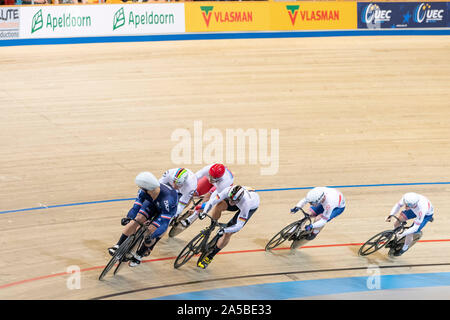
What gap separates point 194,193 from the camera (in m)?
6.55

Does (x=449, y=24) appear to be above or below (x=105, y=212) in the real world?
above

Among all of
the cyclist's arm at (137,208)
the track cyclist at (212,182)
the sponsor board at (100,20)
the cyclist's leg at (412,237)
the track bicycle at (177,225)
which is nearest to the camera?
the cyclist's arm at (137,208)

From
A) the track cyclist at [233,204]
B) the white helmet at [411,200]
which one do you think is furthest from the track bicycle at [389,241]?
the track cyclist at [233,204]

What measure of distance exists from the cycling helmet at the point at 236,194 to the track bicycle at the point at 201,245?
0.88 ft

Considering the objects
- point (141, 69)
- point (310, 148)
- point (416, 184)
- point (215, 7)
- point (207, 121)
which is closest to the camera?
point (416, 184)

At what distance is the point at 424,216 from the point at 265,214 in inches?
76.8

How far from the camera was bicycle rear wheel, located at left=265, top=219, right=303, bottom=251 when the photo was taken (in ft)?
20.2

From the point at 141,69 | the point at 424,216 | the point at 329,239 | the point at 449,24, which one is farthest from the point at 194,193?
the point at 449,24

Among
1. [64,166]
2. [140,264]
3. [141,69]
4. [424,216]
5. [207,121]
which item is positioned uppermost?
[141,69]

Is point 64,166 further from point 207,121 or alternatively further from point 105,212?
point 207,121

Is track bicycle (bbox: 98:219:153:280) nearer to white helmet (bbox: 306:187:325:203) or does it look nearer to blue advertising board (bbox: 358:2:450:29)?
white helmet (bbox: 306:187:325:203)

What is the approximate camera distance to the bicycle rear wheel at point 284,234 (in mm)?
6160

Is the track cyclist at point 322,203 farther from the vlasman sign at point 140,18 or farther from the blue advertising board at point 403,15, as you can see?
the blue advertising board at point 403,15

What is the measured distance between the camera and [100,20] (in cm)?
1182
